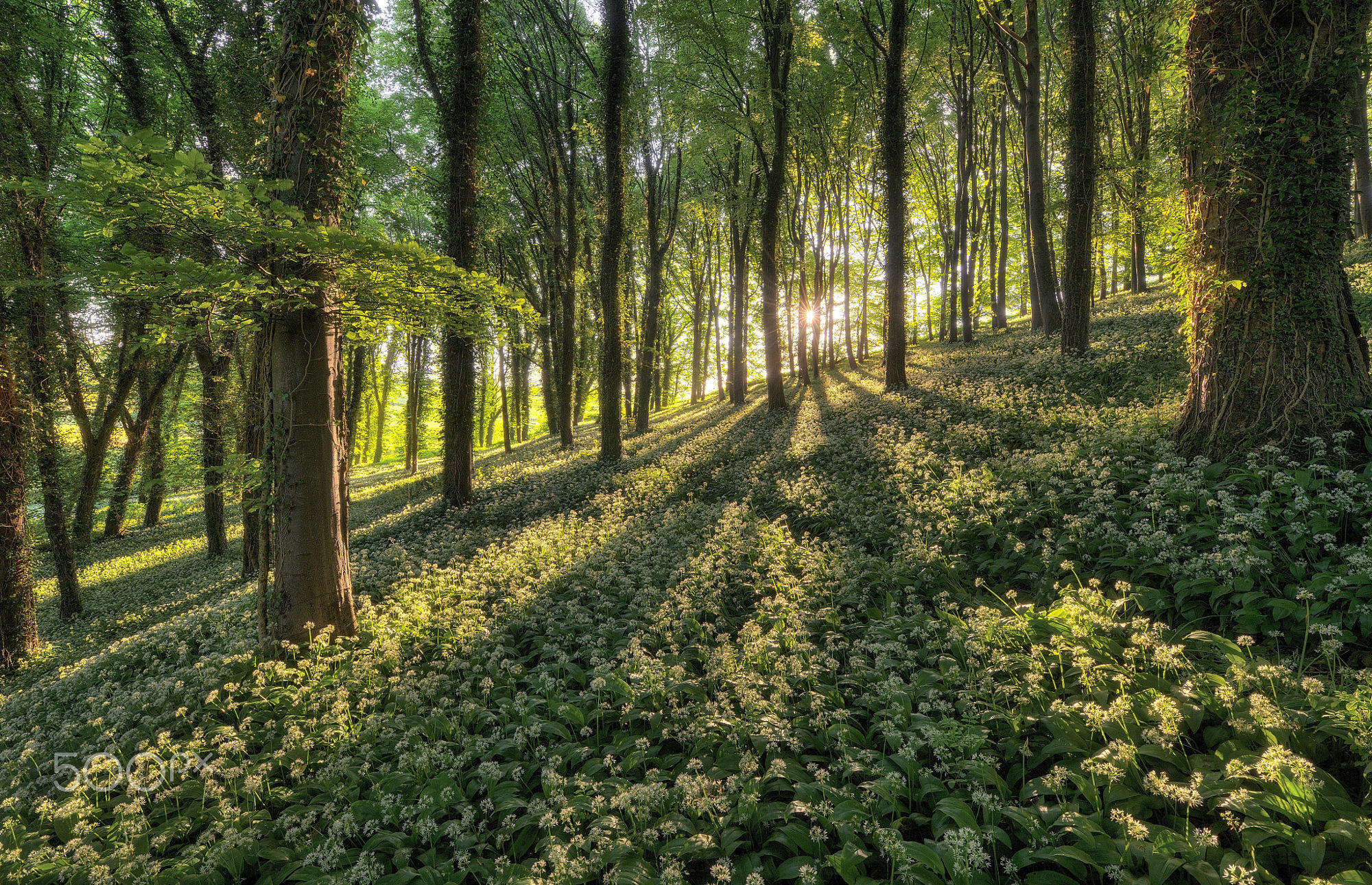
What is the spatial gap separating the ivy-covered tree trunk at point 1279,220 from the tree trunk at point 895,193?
8674 mm

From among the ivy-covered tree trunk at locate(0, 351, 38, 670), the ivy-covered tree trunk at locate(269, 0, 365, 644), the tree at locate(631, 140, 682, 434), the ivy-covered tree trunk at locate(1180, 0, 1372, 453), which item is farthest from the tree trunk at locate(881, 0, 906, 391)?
the ivy-covered tree trunk at locate(0, 351, 38, 670)

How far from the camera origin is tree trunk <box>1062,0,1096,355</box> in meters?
12.3

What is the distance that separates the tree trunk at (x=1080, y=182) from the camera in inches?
486

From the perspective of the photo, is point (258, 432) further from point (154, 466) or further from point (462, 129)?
point (154, 466)

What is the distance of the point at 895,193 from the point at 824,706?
14540mm

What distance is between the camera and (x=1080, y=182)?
12.5m

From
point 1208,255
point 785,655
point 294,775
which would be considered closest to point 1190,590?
point 785,655

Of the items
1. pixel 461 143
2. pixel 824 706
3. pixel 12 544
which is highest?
pixel 461 143

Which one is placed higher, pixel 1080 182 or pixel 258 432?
pixel 1080 182

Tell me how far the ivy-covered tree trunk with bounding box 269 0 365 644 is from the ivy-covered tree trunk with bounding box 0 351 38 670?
7.03 m

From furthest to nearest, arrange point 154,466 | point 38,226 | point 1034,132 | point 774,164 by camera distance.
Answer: point 154,466 → point 774,164 → point 1034,132 → point 38,226

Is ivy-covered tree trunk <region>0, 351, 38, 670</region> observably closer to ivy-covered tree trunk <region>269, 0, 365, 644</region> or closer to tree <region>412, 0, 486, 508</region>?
tree <region>412, 0, 486, 508</region>

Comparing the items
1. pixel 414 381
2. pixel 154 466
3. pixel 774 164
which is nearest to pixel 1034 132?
pixel 774 164

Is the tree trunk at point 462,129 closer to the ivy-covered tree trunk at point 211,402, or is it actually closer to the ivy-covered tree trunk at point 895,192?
the ivy-covered tree trunk at point 211,402
